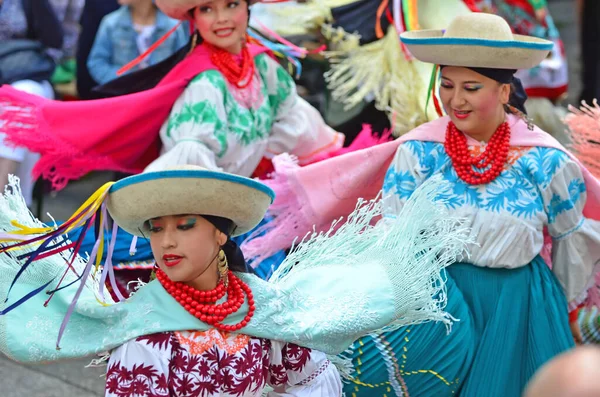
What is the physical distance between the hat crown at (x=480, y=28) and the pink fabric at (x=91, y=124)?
132 cm

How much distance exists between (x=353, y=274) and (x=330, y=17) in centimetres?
366

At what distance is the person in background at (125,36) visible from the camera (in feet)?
22.0

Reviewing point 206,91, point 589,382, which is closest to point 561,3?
point 206,91

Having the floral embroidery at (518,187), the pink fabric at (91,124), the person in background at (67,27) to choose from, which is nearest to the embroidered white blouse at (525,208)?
the floral embroidery at (518,187)

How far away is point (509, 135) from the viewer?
13.2 ft

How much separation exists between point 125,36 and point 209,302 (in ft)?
12.9

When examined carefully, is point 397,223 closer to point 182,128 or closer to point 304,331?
point 304,331

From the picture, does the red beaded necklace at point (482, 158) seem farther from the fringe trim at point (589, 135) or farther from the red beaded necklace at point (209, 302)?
the red beaded necklace at point (209, 302)

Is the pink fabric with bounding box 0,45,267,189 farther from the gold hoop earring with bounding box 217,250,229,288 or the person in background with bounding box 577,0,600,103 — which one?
the person in background with bounding box 577,0,600,103

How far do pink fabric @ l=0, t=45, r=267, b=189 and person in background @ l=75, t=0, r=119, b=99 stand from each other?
1.98 meters

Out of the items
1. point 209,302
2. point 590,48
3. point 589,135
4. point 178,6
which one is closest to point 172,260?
point 209,302

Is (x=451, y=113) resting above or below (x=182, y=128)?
above

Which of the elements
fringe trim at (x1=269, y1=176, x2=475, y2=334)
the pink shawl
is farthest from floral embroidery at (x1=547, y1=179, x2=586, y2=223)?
the pink shawl

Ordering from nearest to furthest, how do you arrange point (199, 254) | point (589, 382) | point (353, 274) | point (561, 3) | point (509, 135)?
point (589, 382)
point (199, 254)
point (353, 274)
point (509, 135)
point (561, 3)
